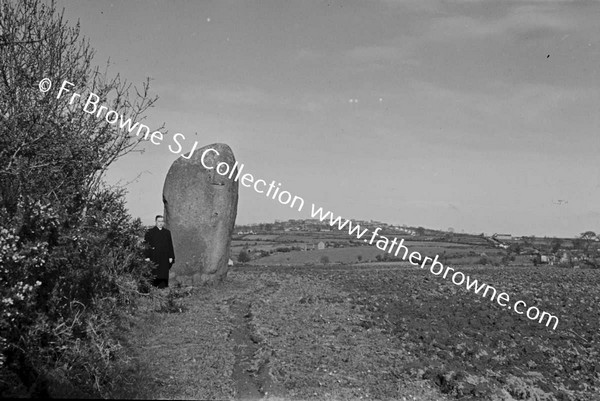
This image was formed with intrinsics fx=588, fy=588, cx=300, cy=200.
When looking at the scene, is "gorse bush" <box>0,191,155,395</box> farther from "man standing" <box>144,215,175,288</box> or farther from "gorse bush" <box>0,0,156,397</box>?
"man standing" <box>144,215,175,288</box>

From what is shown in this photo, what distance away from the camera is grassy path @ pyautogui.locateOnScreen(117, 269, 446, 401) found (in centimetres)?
948

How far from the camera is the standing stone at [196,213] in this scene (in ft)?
59.2

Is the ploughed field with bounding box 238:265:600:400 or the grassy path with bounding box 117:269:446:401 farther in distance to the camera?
the ploughed field with bounding box 238:265:600:400

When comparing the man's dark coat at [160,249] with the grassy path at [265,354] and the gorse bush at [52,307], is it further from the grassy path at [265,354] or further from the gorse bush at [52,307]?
the gorse bush at [52,307]

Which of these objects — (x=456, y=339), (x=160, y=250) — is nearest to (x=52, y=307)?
(x=160, y=250)

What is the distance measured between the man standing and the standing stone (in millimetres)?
1051

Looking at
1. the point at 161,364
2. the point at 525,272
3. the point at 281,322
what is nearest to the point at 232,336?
the point at 281,322

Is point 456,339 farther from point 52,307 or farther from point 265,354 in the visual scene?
point 52,307

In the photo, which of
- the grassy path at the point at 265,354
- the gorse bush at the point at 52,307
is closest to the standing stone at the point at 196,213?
the grassy path at the point at 265,354

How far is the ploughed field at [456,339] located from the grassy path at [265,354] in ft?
0.18

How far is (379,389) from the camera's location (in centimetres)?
988

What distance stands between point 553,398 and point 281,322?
5856 millimetres

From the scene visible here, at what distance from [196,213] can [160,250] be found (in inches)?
80.4

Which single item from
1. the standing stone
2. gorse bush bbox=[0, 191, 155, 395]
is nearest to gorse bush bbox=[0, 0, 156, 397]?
gorse bush bbox=[0, 191, 155, 395]
